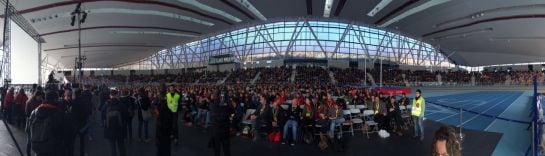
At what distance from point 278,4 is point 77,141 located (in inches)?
988

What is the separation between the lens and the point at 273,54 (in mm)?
48844

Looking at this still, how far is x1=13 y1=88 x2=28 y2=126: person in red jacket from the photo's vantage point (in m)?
11.1

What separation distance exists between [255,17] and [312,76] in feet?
31.3

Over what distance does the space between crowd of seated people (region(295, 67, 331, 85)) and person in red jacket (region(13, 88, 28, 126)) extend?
27.6m

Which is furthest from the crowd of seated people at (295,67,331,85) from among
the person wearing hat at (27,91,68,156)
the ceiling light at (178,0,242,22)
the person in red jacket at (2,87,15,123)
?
the person wearing hat at (27,91,68,156)

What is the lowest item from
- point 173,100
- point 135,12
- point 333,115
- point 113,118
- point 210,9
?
point 333,115

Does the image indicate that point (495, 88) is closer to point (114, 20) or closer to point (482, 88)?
point (482, 88)

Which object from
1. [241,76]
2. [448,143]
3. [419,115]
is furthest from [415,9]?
[448,143]

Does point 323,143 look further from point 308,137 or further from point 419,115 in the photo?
point 419,115

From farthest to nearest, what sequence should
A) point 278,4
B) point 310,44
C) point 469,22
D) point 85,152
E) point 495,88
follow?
point 310,44 < point 495,88 < point 469,22 < point 278,4 < point 85,152

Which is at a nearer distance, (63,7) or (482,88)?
(63,7)

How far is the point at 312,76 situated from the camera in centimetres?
4019

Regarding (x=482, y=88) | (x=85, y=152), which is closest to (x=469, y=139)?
(x=85, y=152)

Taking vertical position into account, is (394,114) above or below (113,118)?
below
